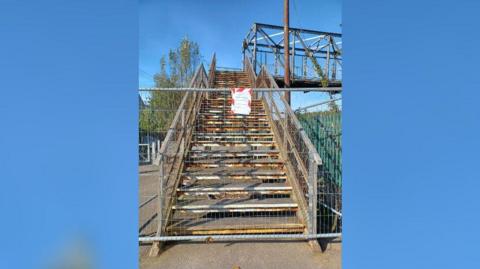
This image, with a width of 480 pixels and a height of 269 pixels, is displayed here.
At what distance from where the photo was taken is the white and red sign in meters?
3.07

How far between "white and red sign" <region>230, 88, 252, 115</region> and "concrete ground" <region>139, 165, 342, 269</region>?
1570 mm

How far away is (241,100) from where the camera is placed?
310 centimetres

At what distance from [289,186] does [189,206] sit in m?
1.24

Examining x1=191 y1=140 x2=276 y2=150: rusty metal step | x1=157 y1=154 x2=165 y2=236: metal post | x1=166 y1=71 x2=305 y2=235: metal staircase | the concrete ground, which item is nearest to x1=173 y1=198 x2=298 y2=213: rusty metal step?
x1=166 y1=71 x2=305 y2=235: metal staircase

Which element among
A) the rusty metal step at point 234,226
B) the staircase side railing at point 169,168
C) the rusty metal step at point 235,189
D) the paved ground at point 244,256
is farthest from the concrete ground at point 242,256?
the rusty metal step at point 235,189

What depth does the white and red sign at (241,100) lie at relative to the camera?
3.07 metres

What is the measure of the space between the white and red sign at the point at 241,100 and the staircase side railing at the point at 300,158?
418 millimetres

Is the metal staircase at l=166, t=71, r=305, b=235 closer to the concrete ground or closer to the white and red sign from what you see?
the concrete ground

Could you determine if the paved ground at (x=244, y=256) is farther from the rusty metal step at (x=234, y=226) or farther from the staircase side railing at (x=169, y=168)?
the staircase side railing at (x=169, y=168)

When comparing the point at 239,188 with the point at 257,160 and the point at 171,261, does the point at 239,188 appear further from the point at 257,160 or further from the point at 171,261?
the point at 171,261

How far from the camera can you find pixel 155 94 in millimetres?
2896

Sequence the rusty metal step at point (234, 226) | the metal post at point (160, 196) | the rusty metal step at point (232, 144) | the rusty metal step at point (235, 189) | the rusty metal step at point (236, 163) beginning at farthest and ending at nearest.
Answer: the rusty metal step at point (232, 144)
the rusty metal step at point (236, 163)
the rusty metal step at point (235, 189)
the rusty metal step at point (234, 226)
the metal post at point (160, 196)

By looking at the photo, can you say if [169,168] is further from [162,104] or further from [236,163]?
[236,163]

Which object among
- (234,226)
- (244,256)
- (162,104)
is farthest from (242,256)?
(162,104)
